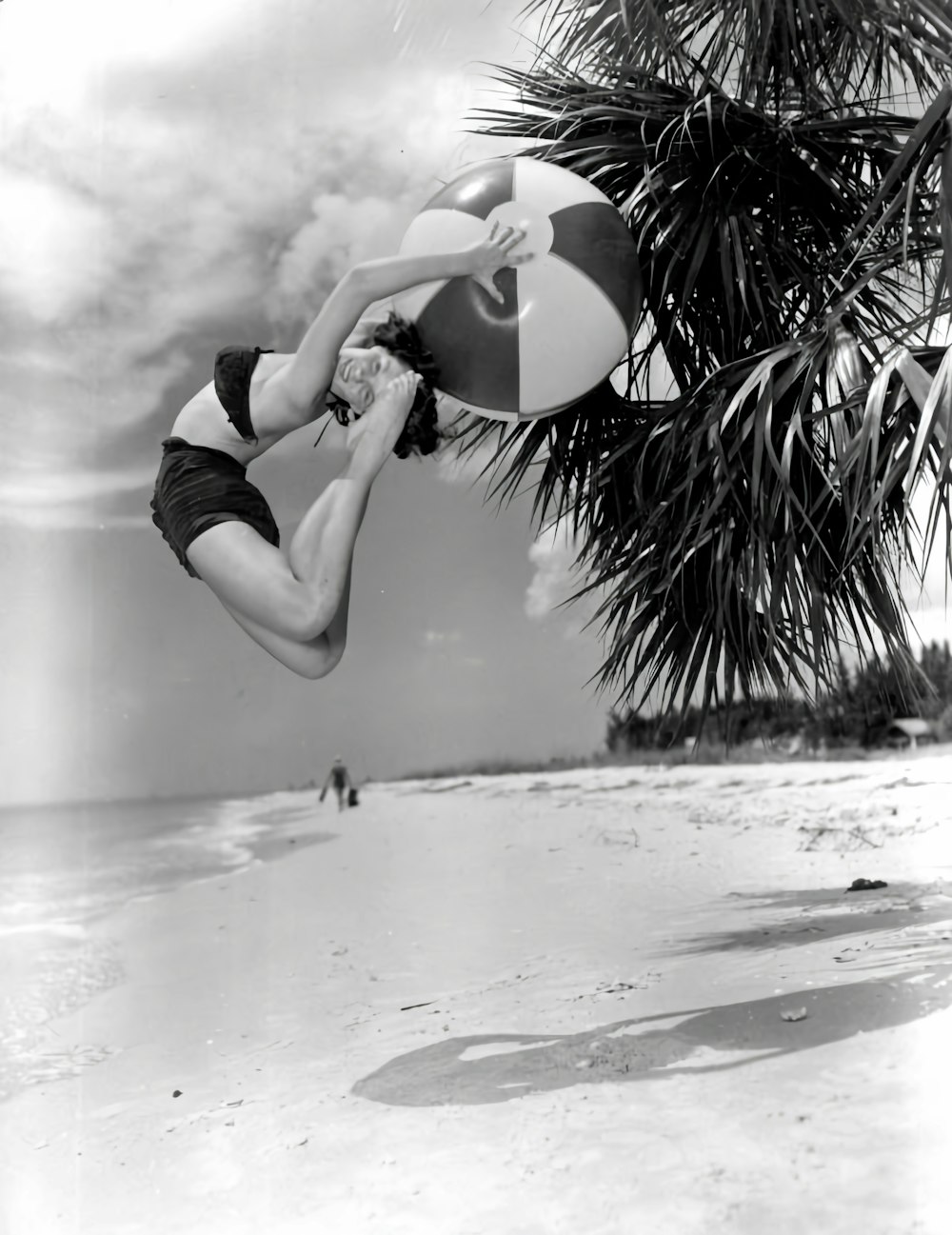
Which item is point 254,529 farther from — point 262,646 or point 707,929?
point 707,929

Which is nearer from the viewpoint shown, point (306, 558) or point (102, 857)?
point (306, 558)

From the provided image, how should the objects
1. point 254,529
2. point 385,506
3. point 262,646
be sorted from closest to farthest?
point 254,529, point 262,646, point 385,506

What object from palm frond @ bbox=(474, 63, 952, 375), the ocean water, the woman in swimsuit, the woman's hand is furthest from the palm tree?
the ocean water

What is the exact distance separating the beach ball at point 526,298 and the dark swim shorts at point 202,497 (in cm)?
46

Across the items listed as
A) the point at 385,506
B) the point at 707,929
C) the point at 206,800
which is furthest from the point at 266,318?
the point at 707,929

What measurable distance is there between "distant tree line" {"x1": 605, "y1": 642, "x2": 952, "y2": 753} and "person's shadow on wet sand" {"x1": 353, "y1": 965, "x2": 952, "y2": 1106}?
525 millimetres

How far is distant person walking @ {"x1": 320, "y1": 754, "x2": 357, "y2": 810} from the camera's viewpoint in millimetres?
2414

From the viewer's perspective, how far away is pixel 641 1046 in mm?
2129

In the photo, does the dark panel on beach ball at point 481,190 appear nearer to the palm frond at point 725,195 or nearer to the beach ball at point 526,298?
the beach ball at point 526,298

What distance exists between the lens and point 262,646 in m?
2.29

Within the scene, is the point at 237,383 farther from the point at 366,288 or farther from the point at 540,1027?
the point at 540,1027

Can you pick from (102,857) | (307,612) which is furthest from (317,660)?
(102,857)

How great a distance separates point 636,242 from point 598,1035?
1660 mm

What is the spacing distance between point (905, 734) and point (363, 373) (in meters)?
1.41
